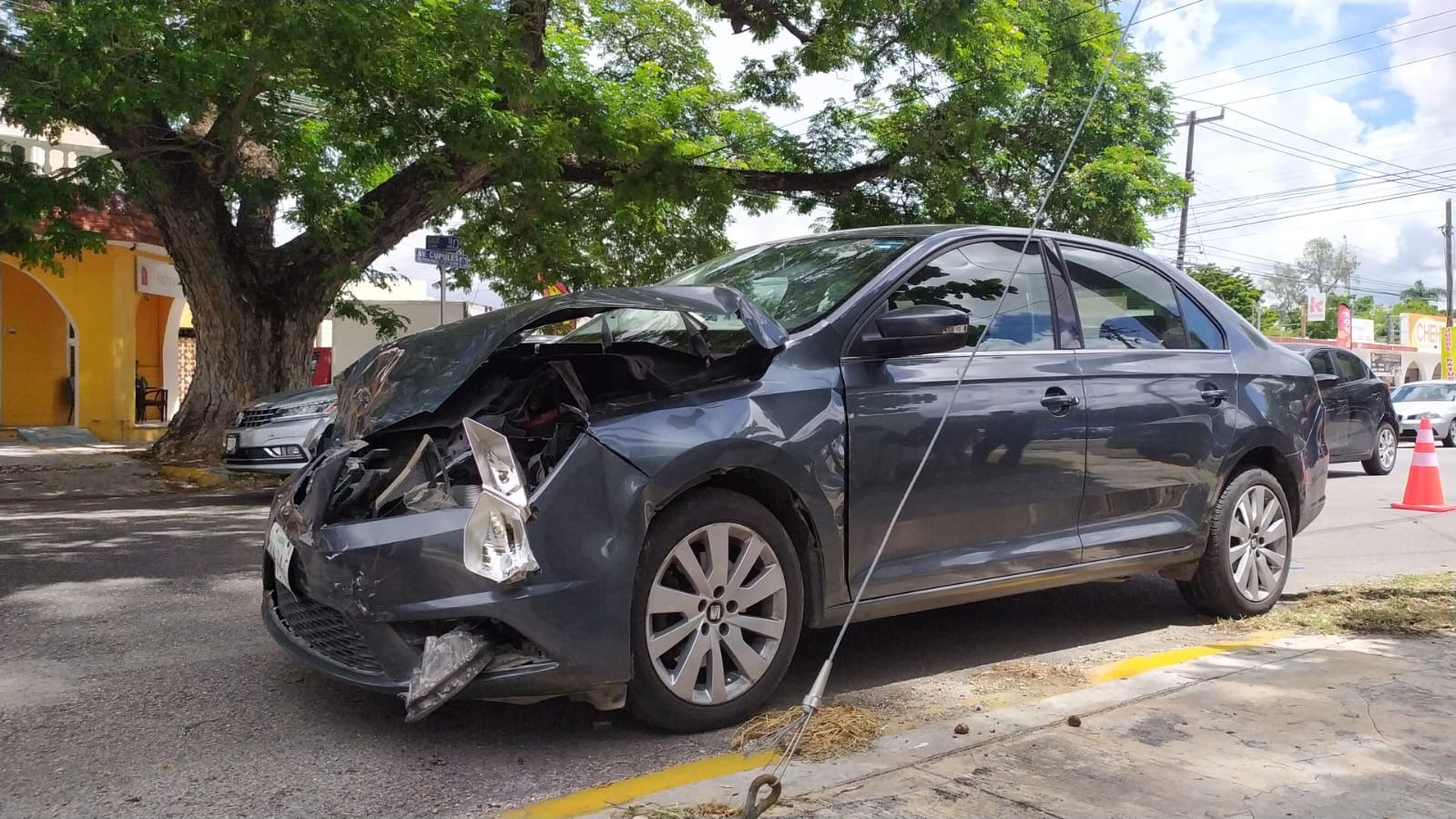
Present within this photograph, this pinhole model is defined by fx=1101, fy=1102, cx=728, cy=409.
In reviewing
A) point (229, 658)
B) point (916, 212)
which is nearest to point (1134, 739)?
point (229, 658)

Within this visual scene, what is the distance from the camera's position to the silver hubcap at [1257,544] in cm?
512

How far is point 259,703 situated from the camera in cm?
378

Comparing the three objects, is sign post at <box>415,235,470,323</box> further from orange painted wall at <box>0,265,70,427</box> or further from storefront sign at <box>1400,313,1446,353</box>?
storefront sign at <box>1400,313,1446,353</box>

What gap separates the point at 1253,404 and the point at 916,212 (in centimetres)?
1110

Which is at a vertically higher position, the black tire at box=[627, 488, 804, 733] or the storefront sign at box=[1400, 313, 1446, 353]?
the storefront sign at box=[1400, 313, 1446, 353]

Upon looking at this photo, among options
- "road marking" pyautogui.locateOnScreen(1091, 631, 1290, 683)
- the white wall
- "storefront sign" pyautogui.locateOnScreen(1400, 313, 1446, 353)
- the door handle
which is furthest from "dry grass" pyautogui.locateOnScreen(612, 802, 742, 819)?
"storefront sign" pyautogui.locateOnScreen(1400, 313, 1446, 353)

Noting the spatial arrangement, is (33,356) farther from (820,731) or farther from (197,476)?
(820,731)

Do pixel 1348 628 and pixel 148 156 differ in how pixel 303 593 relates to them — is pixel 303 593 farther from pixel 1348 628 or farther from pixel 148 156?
pixel 148 156

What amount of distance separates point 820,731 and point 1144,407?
7.17ft

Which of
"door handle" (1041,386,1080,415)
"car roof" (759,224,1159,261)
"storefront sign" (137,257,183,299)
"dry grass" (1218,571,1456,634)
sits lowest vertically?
"dry grass" (1218,571,1456,634)

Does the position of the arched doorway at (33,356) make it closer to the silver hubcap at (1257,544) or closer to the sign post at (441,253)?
the sign post at (441,253)

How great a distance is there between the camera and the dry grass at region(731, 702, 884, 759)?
11.0ft

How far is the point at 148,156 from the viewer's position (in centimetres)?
1120

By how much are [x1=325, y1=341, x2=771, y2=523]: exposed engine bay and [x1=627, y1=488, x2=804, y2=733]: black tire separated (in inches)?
15.4
